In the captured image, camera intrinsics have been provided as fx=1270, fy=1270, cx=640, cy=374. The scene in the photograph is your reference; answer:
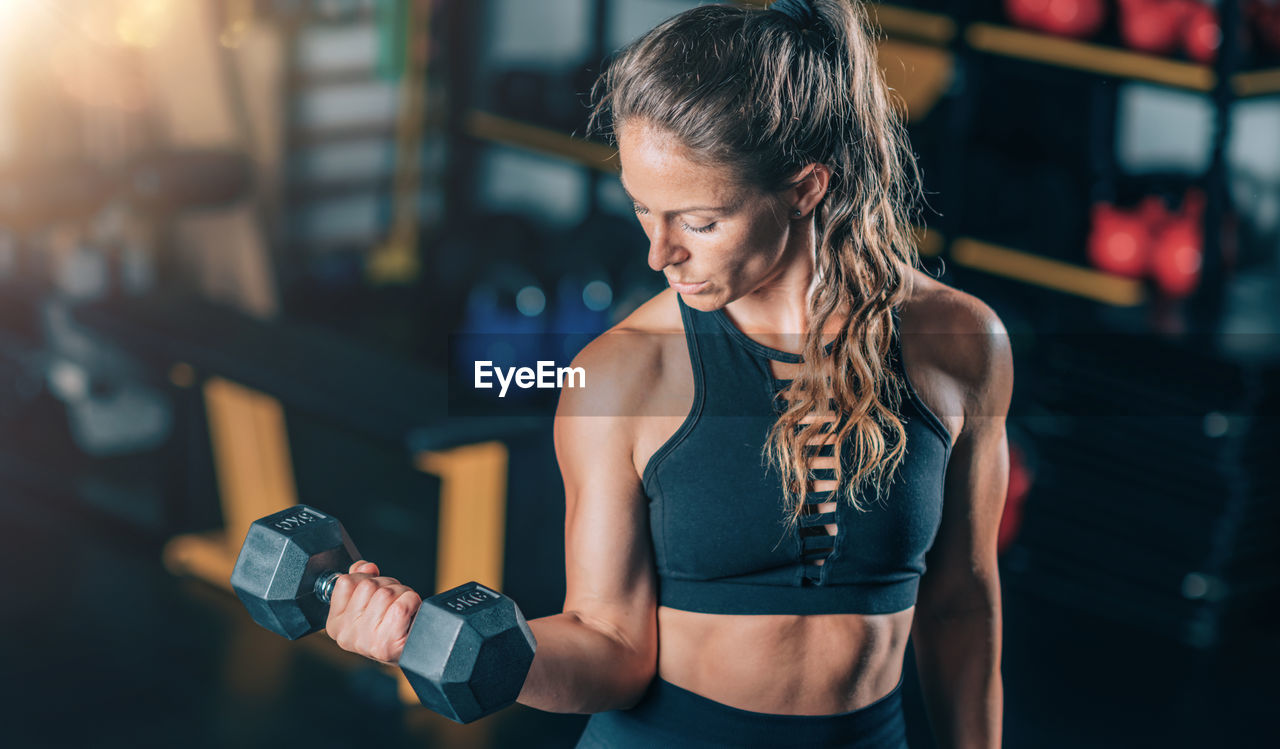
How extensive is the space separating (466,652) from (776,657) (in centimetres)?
29

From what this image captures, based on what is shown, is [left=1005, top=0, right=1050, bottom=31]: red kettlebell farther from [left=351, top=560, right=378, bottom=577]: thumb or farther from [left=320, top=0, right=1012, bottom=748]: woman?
[left=351, top=560, right=378, bottom=577]: thumb

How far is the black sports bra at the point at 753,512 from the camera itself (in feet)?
2.97

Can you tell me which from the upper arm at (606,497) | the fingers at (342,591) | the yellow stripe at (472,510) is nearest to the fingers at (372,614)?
the fingers at (342,591)

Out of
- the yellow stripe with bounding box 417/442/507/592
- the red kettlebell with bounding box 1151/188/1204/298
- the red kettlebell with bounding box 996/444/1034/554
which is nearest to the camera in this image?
the yellow stripe with bounding box 417/442/507/592

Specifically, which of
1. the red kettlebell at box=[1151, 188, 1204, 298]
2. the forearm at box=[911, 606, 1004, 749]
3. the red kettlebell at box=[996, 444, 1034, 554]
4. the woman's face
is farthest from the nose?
the red kettlebell at box=[1151, 188, 1204, 298]

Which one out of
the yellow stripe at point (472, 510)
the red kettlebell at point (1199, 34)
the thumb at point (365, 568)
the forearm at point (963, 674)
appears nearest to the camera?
the thumb at point (365, 568)

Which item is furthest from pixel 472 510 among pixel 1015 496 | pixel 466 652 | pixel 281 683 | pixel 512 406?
pixel 466 652

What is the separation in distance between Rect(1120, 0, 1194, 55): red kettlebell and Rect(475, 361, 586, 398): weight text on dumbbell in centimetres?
267

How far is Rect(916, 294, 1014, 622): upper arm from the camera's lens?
99 cm

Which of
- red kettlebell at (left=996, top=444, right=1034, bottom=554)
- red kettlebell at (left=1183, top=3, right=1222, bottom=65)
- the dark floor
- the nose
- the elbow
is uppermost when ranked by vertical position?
red kettlebell at (left=1183, top=3, right=1222, bottom=65)

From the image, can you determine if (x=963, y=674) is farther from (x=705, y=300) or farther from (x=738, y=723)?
(x=705, y=300)

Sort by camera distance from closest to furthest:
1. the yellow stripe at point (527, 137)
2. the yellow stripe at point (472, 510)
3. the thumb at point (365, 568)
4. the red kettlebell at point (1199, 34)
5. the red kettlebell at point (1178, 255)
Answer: the thumb at point (365, 568), the yellow stripe at point (472, 510), the red kettlebell at point (1199, 34), the red kettlebell at point (1178, 255), the yellow stripe at point (527, 137)

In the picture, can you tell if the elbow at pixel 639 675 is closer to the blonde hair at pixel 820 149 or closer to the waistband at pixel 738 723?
the waistband at pixel 738 723

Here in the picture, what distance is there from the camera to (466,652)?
0.79 meters
